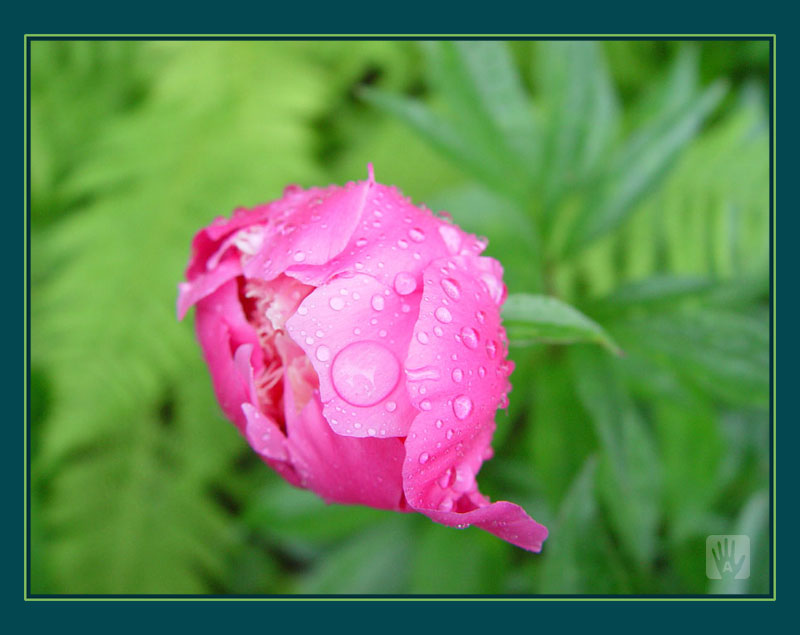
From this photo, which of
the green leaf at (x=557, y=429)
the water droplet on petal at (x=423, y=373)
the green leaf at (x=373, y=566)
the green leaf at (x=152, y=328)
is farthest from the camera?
the green leaf at (x=152, y=328)

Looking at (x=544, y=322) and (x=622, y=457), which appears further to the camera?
(x=622, y=457)

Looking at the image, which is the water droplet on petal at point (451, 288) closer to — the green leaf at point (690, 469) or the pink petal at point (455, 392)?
the pink petal at point (455, 392)

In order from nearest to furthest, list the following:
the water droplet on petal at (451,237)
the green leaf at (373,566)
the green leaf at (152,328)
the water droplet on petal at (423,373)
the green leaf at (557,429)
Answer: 1. the water droplet on petal at (423,373)
2. the water droplet on petal at (451,237)
3. the green leaf at (557,429)
4. the green leaf at (373,566)
5. the green leaf at (152,328)

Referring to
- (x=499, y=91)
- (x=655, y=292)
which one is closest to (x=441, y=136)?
(x=499, y=91)

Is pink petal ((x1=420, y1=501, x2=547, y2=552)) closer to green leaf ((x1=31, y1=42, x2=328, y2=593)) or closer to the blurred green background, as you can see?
the blurred green background

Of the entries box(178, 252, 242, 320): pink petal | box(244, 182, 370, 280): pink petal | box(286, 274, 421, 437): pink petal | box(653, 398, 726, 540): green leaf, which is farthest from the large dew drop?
box(653, 398, 726, 540): green leaf

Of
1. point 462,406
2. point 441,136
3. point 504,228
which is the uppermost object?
point 441,136

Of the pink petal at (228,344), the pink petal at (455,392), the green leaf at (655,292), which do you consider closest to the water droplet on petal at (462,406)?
the pink petal at (455,392)

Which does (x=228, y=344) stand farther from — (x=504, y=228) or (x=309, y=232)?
(x=504, y=228)
